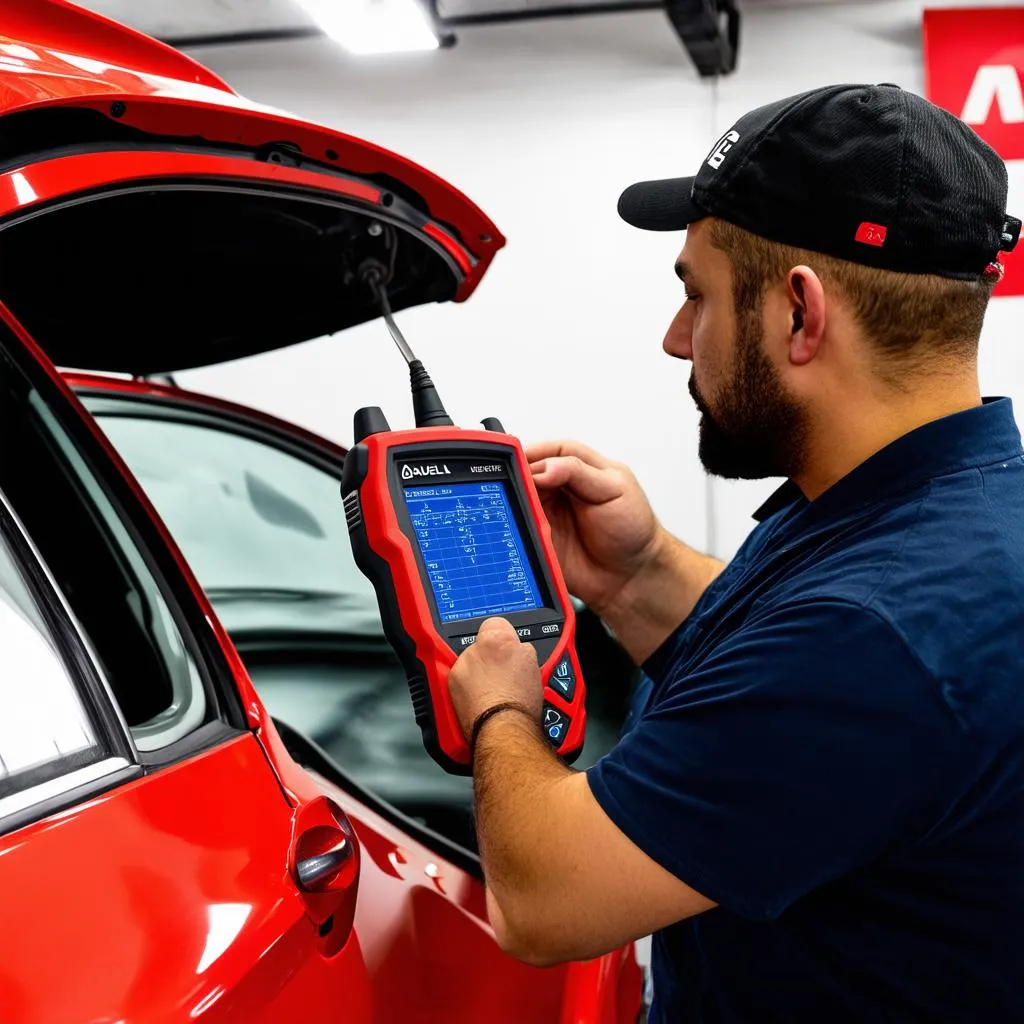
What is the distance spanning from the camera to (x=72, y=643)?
0.79 metres

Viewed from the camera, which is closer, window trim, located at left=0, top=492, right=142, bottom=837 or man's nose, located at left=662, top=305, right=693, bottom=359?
window trim, located at left=0, top=492, right=142, bottom=837

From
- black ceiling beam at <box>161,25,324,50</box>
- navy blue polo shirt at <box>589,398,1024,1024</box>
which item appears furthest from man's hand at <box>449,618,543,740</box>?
black ceiling beam at <box>161,25,324,50</box>

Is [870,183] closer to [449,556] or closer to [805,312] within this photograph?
[805,312]

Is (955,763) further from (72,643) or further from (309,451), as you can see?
(309,451)

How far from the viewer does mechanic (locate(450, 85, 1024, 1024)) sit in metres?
0.78

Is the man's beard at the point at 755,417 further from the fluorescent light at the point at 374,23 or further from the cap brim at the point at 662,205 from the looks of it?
the fluorescent light at the point at 374,23

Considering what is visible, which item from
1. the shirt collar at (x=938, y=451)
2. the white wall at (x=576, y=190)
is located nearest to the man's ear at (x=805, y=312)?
the shirt collar at (x=938, y=451)

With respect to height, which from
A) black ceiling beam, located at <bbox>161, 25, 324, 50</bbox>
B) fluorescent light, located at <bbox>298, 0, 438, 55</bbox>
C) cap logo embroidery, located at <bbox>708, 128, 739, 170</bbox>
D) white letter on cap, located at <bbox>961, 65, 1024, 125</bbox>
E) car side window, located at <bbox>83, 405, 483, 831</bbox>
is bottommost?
car side window, located at <bbox>83, 405, 483, 831</bbox>

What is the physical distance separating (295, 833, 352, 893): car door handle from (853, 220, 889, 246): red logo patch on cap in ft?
2.11

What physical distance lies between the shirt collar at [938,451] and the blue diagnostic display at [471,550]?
12.7 inches

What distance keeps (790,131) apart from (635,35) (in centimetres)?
382

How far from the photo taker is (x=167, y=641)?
3.33ft

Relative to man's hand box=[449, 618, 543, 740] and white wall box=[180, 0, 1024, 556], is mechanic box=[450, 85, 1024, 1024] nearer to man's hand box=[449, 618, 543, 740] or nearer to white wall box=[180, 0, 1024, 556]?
man's hand box=[449, 618, 543, 740]

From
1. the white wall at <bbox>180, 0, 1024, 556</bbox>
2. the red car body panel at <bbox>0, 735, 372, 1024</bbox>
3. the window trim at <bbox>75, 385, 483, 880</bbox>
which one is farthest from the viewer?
the white wall at <bbox>180, 0, 1024, 556</bbox>
